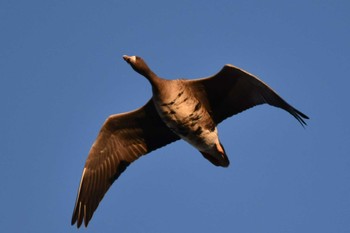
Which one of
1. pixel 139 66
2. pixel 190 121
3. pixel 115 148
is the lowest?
pixel 115 148

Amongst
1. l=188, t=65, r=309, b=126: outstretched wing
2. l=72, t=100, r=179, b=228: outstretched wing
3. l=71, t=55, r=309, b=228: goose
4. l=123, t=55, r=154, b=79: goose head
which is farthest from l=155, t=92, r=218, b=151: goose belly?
l=72, t=100, r=179, b=228: outstretched wing

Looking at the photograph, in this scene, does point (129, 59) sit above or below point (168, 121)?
above

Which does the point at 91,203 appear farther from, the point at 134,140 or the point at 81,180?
the point at 134,140

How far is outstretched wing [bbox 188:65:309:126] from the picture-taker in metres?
13.1

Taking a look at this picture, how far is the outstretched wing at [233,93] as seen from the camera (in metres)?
13.1

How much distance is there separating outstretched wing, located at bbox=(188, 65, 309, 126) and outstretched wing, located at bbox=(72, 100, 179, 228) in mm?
1249

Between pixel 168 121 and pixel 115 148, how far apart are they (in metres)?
1.94

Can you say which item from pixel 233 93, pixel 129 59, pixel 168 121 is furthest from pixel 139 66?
pixel 233 93

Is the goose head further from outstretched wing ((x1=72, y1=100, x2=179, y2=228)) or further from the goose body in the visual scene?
outstretched wing ((x1=72, y1=100, x2=179, y2=228))

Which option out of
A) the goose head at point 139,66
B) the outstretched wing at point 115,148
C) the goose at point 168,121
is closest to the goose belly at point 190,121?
the goose at point 168,121

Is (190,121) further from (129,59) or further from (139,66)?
(129,59)

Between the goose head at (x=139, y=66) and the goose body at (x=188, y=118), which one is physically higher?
the goose head at (x=139, y=66)

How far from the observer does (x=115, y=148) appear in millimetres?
14703

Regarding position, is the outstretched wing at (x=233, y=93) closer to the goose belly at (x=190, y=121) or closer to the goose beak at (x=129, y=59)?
the goose belly at (x=190, y=121)
